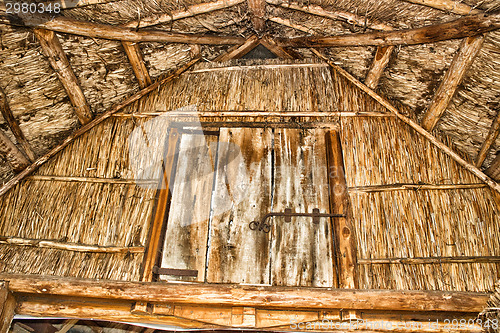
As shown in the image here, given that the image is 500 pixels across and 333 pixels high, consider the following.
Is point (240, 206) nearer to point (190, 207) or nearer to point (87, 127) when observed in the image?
point (190, 207)

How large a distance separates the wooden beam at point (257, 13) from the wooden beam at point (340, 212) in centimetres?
155

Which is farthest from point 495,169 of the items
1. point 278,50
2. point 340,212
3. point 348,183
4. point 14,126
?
point 14,126

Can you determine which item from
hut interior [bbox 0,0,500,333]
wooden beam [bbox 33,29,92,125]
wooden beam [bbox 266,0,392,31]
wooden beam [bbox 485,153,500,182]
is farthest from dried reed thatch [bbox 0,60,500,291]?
wooden beam [bbox 266,0,392,31]

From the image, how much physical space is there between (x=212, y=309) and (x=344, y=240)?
1.26 metres

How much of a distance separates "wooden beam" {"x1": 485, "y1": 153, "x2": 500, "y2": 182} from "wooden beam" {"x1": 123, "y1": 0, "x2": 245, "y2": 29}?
2977mm

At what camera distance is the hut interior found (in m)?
2.71

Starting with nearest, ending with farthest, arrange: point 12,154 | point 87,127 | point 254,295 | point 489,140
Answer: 1. point 254,295
2. point 489,140
3. point 12,154
4. point 87,127

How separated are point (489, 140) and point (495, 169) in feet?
0.90

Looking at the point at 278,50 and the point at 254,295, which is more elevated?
the point at 278,50

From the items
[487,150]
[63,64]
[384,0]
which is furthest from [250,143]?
[487,150]

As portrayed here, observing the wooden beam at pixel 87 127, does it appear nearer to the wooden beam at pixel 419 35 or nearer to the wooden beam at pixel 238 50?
the wooden beam at pixel 238 50

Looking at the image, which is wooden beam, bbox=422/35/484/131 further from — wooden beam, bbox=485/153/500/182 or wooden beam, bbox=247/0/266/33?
wooden beam, bbox=247/0/266/33

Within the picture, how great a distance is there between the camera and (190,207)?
3182mm

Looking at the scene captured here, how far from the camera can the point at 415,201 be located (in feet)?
10.1
